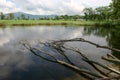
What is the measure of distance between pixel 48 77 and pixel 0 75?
2703mm

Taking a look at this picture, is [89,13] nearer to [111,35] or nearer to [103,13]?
[103,13]

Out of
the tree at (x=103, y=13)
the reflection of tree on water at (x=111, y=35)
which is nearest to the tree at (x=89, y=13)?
the tree at (x=103, y=13)

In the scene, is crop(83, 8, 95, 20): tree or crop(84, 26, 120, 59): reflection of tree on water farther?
crop(83, 8, 95, 20): tree

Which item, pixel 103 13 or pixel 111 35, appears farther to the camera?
pixel 103 13

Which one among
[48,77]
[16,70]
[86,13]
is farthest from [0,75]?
[86,13]

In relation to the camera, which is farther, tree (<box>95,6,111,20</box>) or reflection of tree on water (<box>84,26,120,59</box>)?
tree (<box>95,6,111,20</box>)

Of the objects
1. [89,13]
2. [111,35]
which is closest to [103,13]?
[89,13]

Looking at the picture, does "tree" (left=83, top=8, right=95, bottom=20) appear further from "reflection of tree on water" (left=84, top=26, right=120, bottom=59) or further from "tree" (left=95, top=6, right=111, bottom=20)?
"reflection of tree on water" (left=84, top=26, right=120, bottom=59)

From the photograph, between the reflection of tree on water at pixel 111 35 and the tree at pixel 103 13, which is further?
the tree at pixel 103 13

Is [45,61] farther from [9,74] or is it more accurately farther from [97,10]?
[97,10]

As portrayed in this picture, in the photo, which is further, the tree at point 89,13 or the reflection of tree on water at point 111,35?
the tree at point 89,13

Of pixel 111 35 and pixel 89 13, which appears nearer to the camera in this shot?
pixel 111 35

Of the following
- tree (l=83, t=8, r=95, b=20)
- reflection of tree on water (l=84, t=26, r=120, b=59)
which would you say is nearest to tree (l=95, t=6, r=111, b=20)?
tree (l=83, t=8, r=95, b=20)

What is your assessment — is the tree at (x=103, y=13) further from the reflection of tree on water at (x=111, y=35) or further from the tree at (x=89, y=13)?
the reflection of tree on water at (x=111, y=35)
